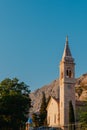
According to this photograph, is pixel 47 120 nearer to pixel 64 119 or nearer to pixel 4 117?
pixel 64 119

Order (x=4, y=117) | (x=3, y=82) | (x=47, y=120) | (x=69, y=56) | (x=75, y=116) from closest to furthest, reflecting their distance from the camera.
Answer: (x=4, y=117) → (x=3, y=82) → (x=75, y=116) → (x=69, y=56) → (x=47, y=120)

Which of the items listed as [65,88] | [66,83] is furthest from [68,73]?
[65,88]

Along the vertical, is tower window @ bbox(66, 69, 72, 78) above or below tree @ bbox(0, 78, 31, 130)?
above

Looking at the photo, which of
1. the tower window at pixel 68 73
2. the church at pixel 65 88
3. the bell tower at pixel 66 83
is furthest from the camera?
the tower window at pixel 68 73

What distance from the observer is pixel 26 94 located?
57.8 meters

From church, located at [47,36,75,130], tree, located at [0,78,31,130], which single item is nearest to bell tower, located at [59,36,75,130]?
church, located at [47,36,75,130]

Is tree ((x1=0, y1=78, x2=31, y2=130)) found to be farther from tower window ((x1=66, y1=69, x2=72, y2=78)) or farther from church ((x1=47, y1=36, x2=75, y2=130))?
tower window ((x1=66, y1=69, x2=72, y2=78))

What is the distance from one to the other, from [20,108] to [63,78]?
22090 mm

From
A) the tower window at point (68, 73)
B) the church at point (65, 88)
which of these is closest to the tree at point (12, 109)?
the church at point (65, 88)

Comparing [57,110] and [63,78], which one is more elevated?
[63,78]

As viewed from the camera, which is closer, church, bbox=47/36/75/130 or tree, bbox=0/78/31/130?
tree, bbox=0/78/31/130

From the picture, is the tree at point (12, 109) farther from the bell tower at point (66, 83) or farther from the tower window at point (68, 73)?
the tower window at point (68, 73)

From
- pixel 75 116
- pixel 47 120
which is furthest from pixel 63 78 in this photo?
pixel 47 120

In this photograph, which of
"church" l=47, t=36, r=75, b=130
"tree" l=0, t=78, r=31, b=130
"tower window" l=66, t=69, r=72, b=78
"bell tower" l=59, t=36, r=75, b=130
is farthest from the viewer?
"tower window" l=66, t=69, r=72, b=78
